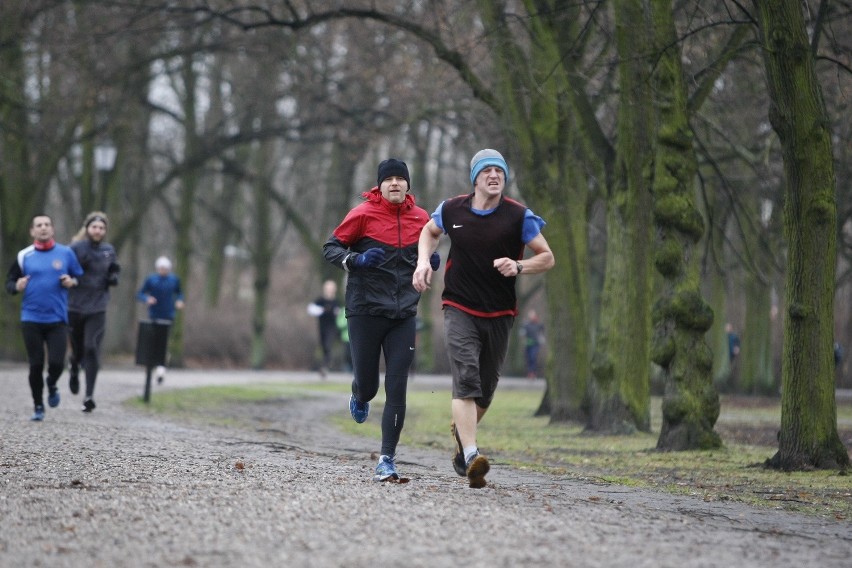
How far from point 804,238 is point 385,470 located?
14.7 ft

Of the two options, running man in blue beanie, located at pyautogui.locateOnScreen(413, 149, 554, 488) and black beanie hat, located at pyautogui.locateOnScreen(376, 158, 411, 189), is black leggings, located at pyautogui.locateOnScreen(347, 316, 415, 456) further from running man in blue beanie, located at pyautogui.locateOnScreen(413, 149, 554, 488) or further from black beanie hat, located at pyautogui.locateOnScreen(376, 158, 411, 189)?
black beanie hat, located at pyautogui.locateOnScreen(376, 158, 411, 189)

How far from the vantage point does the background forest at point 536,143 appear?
14.3m

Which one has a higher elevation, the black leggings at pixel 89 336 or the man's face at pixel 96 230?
the man's face at pixel 96 230

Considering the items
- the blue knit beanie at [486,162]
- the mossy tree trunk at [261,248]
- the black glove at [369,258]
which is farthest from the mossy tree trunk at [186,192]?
the blue knit beanie at [486,162]

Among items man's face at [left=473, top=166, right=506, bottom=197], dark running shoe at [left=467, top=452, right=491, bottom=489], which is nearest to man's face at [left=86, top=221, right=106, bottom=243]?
man's face at [left=473, top=166, right=506, bottom=197]

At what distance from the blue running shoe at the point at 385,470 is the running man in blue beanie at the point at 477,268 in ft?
1.51

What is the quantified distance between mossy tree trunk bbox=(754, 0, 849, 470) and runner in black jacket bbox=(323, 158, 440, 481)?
12.1ft

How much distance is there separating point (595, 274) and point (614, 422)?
14.4 metres

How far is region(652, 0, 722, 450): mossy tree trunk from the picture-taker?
1416 cm

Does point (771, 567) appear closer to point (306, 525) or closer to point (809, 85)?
point (306, 525)

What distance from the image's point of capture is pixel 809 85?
11883mm

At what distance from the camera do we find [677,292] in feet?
47.1

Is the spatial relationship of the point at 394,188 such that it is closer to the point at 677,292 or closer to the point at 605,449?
the point at 677,292

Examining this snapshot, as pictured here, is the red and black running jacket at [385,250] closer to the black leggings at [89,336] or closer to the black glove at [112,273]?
the black leggings at [89,336]
